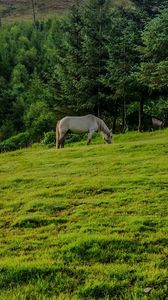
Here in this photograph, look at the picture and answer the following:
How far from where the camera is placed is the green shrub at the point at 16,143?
45.4 m

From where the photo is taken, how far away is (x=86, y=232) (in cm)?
1047

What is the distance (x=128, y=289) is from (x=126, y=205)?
4.61 metres

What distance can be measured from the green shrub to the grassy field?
27606 mm

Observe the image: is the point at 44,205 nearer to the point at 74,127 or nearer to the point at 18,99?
the point at 74,127

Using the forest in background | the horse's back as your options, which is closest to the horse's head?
the horse's back

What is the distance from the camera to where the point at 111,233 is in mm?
10391

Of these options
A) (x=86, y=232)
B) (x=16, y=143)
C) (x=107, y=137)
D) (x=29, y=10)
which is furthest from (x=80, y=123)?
(x=29, y=10)

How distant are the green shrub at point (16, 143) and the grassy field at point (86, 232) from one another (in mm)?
27606

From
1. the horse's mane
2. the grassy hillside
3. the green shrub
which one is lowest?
the green shrub

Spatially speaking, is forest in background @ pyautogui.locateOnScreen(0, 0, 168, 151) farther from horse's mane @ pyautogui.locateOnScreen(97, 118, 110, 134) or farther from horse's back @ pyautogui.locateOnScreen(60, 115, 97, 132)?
horse's back @ pyautogui.locateOnScreen(60, 115, 97, 132)

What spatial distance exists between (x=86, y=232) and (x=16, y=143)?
38.6 m

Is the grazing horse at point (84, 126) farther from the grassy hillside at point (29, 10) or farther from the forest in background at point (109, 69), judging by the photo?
the grassy hillside at point (29, 10)

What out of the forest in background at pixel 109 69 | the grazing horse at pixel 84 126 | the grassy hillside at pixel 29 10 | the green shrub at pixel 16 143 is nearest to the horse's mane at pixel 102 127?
the grazing horse at pixel 84 126

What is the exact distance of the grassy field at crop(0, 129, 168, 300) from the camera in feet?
26.8
